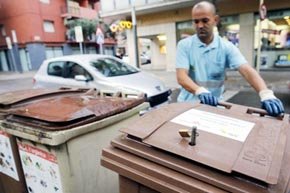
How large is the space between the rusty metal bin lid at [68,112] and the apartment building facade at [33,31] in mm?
23460

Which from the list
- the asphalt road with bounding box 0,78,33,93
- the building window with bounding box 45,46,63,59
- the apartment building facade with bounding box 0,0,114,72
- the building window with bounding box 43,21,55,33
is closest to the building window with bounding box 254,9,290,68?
the asphalt road with bounding box 0,78,33,93

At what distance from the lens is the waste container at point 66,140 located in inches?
60.7

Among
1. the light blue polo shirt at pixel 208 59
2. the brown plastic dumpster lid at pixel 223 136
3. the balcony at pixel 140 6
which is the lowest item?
the brown plastic dumpster lid at pixel 223 136

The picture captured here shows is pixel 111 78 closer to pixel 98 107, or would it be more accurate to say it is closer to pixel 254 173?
pixel 98 107

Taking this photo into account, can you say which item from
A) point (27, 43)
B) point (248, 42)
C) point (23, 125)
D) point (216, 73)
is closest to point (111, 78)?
point (216, 73)

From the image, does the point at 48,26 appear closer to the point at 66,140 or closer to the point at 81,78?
the point at 81,78

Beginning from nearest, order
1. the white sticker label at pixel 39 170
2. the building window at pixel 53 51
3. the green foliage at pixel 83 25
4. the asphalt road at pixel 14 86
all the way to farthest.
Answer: the white sticker label at pixel 39 170 → the asphalt road at pixel 14 86 → the building window at pixel 53 51 → the green foliage at pixel 83 25

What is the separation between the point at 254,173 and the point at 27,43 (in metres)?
25.9

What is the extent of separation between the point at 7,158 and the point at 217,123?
170cm

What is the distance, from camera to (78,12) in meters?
28.3

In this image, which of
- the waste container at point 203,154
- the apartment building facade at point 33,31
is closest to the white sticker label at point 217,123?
the waste container at point 203,154

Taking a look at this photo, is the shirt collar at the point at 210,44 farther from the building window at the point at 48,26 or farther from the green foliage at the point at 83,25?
the green foliage at the point at 83,25

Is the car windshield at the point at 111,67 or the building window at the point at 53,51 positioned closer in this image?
the car windshield at the point at 111,67

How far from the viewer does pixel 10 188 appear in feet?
7.00
